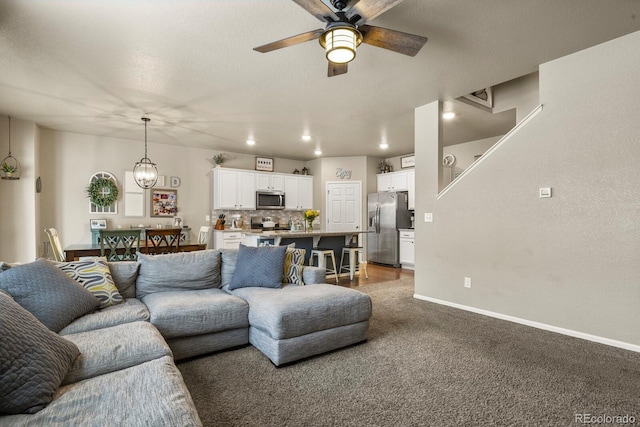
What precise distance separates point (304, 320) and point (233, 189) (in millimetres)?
4971

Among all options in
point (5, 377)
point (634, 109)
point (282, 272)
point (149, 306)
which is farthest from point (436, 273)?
point (5, 377)

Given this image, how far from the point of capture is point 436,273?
4184 millimetres

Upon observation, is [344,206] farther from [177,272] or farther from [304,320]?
[304,320]

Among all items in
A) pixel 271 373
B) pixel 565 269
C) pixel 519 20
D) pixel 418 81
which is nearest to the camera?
pixel 271 373

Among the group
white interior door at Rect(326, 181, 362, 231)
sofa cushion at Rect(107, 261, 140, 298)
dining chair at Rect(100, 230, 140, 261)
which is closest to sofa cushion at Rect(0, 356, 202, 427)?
sofa cushion at Rect(107, 261, 140, 298)

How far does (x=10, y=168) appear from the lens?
4.70m

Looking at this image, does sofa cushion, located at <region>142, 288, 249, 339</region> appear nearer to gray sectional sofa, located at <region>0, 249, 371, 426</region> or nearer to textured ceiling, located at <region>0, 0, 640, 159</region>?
gray sectional sofa, located at <region>0, 249, 371, 426</region>

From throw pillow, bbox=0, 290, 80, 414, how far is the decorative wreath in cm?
502

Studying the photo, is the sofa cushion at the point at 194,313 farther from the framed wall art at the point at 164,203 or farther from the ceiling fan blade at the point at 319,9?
the framed wall art at the point at 164,203

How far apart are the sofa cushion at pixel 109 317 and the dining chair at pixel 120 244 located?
1694 mm

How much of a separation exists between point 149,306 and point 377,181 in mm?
6318

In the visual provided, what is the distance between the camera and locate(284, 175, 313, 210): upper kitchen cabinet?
25.4ft

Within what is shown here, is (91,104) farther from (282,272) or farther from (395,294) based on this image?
(395,294)

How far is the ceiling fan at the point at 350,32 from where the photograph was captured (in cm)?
200
